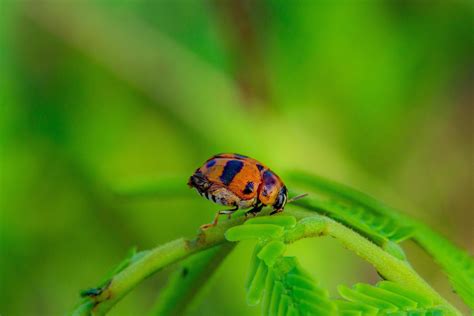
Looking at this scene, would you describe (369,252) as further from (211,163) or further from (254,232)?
(211,163)

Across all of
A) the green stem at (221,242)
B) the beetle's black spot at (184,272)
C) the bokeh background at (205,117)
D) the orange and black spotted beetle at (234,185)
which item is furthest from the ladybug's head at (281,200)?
the bokeh background at (205,117)

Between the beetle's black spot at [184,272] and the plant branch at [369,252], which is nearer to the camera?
the plant branch at [369,252]

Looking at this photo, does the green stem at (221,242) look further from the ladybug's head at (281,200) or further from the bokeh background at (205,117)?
the bokeh background at (205,117)

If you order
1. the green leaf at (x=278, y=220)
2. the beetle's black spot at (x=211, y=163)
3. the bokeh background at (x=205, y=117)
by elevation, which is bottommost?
the green leaf at (x=278, y=220)

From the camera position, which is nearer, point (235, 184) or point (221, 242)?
point (221, 242)

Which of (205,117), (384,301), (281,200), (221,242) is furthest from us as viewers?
(205,117)

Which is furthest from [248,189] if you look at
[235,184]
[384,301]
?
[384,301]
